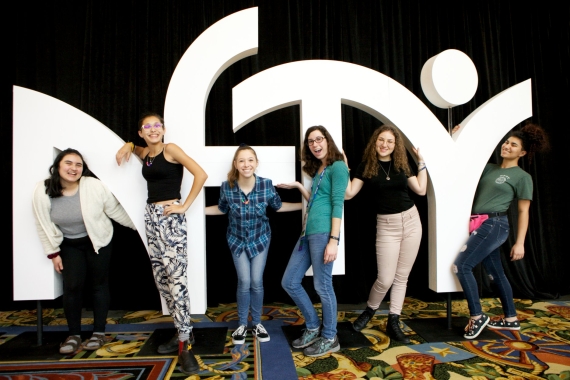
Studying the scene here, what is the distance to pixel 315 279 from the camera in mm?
2227

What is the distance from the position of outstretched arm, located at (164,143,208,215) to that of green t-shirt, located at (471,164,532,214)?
6.17 feet

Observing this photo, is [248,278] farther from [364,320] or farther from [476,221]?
[476,221]

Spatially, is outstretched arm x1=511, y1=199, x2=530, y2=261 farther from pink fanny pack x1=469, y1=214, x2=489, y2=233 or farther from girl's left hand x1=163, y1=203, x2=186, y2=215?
girl's left hand x1=163, y1=203, x2=186, y2=215

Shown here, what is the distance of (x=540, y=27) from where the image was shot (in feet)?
11.8

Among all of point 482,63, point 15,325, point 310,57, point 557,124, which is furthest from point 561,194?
point 15,325

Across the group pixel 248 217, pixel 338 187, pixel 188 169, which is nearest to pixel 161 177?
pixel 188 169

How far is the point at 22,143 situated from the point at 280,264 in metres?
2.09

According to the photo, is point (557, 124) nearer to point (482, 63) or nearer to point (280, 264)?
point (482, 63)

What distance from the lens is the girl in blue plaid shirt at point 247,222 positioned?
2.28 m

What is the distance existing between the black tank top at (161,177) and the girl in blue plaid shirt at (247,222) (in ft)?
0.99

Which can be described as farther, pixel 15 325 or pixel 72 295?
pixel 15 325

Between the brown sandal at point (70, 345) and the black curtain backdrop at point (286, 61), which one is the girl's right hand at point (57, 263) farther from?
the black curtain backdrop at point (286, 61)

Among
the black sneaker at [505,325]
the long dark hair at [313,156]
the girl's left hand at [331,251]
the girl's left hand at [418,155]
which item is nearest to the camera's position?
the girl's left hand at [331,251]

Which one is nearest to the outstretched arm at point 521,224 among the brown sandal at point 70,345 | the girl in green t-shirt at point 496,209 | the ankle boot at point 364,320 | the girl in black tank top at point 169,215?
the girl in green t-shirt at point 496,209
